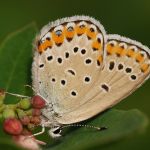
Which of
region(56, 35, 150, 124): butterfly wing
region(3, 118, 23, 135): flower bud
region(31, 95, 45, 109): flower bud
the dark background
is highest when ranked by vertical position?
the dark background

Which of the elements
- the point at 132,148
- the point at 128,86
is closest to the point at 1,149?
the point at 128,86

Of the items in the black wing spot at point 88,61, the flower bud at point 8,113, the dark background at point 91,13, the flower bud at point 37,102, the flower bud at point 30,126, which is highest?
the dark background at point 91,13

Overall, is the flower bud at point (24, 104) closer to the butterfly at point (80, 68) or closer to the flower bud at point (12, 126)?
the flower bud at point (12, 126)

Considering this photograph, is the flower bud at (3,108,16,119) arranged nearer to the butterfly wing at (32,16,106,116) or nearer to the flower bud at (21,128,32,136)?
the flower bud at (21,128,32,136)

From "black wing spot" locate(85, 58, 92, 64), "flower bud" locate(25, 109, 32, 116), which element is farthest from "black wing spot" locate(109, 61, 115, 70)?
"flower bud" locate(25, 109, 32, 116)

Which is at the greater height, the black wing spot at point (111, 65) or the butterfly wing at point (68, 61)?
the butterfly wing at point (68, 61)

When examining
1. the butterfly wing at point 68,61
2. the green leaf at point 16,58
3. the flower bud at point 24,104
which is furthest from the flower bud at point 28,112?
the butterfly wing at point 68,61
